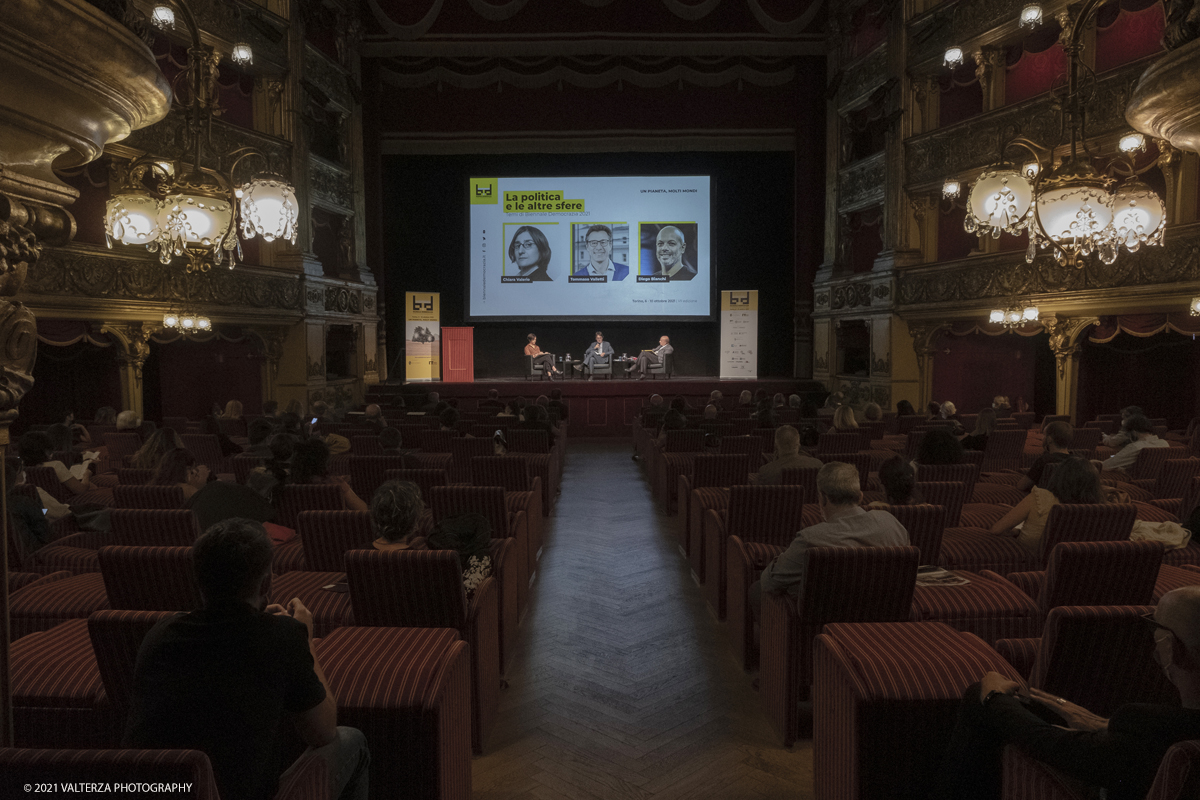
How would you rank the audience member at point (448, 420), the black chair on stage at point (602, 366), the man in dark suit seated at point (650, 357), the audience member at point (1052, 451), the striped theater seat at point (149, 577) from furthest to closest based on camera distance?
1. the black chair on stage at point (602, 366)
2. the man in dark suit seated at point (650, 357)
3. the audience member at point (448, 420)
4. the audience member at point (1052, 451)
5. the striped theater seat at point (149, 577)

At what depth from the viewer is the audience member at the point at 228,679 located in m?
1.49

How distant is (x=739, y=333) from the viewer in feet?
54.1

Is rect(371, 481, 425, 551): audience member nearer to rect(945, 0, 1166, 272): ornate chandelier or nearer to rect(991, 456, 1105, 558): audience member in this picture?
rect(991, 456, 1105, 558): audience member

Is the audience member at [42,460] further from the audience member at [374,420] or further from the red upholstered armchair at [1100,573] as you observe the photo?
the red upholstered armchair at [1100,573]

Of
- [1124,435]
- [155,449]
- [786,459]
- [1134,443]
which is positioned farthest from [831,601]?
[1124,435]

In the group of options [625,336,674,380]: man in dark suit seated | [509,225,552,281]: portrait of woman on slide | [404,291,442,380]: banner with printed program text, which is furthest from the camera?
[509,225,552,281]: portrait of woman on slide

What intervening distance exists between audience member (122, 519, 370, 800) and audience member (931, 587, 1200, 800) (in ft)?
4.70

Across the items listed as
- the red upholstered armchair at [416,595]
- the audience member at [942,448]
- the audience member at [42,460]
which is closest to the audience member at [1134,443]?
the audience member at [942,448]

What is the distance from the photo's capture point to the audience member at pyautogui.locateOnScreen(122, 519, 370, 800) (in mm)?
1492

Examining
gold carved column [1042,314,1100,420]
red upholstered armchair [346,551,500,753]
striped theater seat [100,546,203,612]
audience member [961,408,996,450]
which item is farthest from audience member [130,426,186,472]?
gold carved column [1042,314,1100,420]

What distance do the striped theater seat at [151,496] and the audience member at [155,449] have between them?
0.91 metres

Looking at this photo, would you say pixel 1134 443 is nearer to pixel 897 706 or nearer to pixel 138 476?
pixel 897 706

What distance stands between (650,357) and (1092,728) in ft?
49.8

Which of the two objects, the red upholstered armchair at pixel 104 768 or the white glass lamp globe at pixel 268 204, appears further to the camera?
the white glass lamp globe at pixel 268 204
